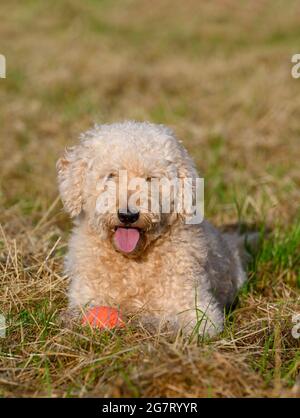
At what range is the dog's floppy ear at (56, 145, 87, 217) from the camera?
14.0ft

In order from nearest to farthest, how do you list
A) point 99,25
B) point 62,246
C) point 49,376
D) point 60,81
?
point 49,376 → point 62,246 → point 60,81 → point 99,25

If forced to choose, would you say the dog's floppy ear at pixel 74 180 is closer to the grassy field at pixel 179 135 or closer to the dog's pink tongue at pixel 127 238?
the dog's pink tongue at pixel 127 238

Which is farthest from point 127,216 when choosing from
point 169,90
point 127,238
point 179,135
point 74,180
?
point 169,90

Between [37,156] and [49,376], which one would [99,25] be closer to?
[37,156]

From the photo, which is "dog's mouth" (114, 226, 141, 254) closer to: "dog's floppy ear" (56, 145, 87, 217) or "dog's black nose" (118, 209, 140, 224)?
"dog's black nose" (118, 209, 140, 224)

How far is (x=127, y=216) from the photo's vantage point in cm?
387

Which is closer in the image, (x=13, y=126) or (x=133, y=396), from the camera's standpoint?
(x=133, y=396)

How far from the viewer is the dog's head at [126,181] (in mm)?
3934

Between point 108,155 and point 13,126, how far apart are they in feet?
15.9

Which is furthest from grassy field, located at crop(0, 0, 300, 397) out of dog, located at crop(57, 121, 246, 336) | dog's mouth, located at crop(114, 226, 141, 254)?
dog's mouth, located at crop(114, 226, 141, 254)

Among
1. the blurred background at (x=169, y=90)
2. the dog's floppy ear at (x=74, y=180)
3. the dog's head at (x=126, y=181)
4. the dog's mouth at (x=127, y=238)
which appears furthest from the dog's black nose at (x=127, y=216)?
the blurred background at (x=169, y=90)

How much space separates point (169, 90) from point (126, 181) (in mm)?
6889

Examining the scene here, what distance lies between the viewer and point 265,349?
143 inches
